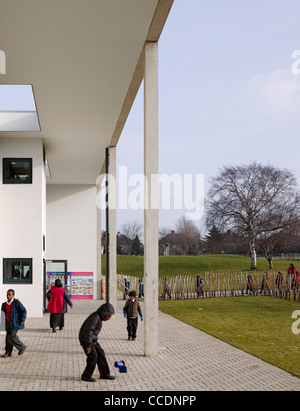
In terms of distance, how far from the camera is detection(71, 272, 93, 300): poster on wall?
28078mm

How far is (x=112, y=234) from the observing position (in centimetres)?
2098

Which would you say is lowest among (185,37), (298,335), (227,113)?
(298,335)

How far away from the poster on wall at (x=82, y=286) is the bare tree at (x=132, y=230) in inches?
2025

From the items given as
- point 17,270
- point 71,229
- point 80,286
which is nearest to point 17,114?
point 17,270

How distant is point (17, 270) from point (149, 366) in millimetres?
9759

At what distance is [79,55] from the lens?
12031 mm

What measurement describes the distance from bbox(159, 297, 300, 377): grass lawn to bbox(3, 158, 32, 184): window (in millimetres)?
7073

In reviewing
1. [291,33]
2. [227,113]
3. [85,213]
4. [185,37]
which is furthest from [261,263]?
[291,33]

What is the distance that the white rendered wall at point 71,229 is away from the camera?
28.4m

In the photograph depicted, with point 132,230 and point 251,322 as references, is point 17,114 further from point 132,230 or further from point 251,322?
point 132,230

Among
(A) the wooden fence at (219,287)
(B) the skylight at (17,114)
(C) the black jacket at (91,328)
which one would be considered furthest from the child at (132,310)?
(A) the wooden fence at (219,287)

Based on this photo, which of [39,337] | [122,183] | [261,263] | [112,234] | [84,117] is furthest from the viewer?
[261,263]

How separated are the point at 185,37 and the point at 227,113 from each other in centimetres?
5453

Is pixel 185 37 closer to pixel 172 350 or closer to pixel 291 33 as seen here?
pixel 291 33
